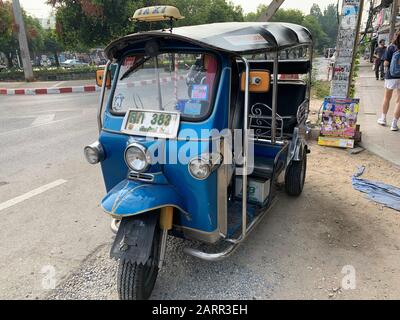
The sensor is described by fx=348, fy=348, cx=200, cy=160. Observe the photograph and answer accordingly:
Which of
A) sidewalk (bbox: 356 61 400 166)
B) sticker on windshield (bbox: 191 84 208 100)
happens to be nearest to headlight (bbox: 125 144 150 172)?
sticker on windshield (bbox: 191 84 208 100)

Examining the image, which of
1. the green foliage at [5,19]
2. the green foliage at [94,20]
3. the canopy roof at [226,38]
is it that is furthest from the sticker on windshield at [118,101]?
the green foliage at [5,19]

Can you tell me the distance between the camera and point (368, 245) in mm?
3289

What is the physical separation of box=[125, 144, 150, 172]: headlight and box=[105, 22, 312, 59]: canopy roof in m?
0.84

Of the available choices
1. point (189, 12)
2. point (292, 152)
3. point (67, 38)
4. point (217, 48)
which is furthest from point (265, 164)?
point (189, 12)

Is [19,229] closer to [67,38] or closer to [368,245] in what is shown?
[368,245]

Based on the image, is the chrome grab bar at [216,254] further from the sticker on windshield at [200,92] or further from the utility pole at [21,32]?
the utility pole at [21,32]

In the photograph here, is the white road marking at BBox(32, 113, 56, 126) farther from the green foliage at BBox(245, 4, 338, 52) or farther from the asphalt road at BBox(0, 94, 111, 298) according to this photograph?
the green foliage at BBox(245, 4, 338, 52)

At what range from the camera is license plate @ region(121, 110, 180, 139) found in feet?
8.62

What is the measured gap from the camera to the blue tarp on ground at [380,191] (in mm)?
4080

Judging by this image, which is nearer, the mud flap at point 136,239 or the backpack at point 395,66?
the mud flap at point 136,239

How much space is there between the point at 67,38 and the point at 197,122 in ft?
51.7

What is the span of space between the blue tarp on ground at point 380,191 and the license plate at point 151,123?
284 cm

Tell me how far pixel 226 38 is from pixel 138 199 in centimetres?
140

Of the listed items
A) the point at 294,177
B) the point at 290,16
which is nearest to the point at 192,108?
the point at 294,177
